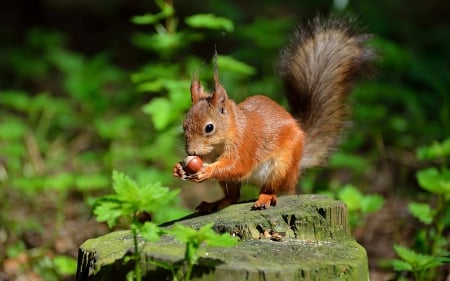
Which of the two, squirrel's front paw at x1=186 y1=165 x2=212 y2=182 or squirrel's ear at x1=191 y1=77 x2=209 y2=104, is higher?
squirrel's ear at x1=191 y1=77 x2=209 y2=104

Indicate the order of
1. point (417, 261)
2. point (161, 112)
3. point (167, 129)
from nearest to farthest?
point (417, 261), point (161, 112), point (167, 129)

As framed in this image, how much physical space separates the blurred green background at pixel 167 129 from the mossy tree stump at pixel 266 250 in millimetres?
582

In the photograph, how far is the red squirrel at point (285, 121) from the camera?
2971mm

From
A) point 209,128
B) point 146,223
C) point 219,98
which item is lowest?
point 146,223

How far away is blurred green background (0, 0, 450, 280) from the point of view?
3912 mm

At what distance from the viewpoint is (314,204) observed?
9.08 ft

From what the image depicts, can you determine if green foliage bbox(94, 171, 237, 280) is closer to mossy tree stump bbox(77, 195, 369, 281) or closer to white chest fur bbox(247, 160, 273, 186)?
mossy tree stump bbox(77, 195, 369, 281)

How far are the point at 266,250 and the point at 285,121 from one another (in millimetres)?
805

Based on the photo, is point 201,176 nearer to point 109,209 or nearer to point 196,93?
point 196,93

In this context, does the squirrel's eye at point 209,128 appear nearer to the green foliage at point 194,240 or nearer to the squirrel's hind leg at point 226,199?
the squirrel's hind leg at point 226,199

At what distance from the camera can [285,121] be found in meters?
3.15

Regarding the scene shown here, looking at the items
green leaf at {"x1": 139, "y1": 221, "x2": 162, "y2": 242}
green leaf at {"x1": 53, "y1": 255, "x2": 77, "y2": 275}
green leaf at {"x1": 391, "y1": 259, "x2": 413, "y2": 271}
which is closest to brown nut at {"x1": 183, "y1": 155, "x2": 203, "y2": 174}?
green leaf at {"x1": 139, "y1": 221, "x2": 162, "y2": 242}

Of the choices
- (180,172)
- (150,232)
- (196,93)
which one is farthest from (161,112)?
(150,232)

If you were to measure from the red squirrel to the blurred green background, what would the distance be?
0.11 m
